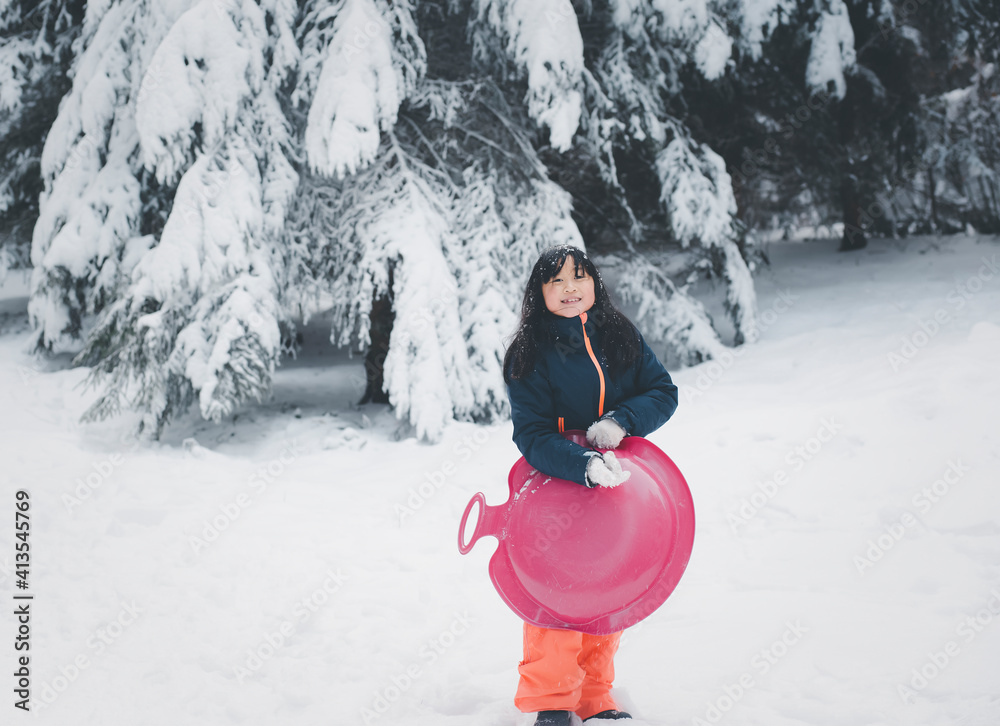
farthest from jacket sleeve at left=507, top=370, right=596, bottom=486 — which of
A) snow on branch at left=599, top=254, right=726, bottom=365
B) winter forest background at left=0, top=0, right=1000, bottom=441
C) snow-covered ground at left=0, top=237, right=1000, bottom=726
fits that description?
snow on branch at left=599, top=254, right=726, bottom=365

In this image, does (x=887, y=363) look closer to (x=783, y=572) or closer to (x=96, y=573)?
(x=783, y=572)

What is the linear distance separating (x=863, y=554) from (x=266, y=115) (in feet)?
16.9

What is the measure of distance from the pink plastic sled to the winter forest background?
308cm

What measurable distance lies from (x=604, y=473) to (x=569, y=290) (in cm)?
63

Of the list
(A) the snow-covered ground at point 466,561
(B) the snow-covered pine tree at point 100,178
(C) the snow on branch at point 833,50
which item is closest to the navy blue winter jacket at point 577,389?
(A) the snow-covered ground at point 466,561

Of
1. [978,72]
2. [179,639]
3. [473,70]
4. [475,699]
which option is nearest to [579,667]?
[475,699]

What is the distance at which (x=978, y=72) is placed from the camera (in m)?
10.5

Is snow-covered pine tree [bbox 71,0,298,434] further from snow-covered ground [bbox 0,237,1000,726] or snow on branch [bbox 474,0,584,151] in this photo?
snow on branch [bbox 474,0,584,151]

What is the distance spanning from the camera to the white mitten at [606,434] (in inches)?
78.5

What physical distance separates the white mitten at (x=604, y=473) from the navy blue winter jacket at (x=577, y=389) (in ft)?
0.69

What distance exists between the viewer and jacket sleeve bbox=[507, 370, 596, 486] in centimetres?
194

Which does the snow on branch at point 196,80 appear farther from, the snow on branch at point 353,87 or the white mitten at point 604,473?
the white mitten at point 604,473

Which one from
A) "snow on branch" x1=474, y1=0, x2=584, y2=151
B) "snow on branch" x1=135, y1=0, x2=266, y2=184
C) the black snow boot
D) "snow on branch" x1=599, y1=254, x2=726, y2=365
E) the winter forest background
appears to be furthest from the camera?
"snow on branch" x1=599, y1=254, x2=726, y2=365

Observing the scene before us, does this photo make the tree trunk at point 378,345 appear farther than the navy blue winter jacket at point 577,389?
Yes
